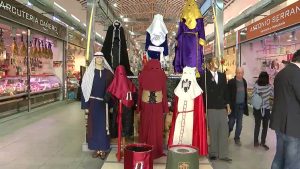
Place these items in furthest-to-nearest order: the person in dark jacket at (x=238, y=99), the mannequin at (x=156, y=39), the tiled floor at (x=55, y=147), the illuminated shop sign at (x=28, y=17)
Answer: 1. the illuminated shop sign at (x=28, y=17)
2. the person in dark jacket at (x=238, y=99)
3. the mannequin at (x=156, y=39)
4. the tiled floor at (x=55, y=147)

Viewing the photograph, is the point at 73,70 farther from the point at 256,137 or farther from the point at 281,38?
the point at 256,137

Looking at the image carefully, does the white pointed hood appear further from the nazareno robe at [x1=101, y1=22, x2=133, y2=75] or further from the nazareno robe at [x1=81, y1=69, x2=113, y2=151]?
the nazareno robe at [x1=101, y1=22, x2=133, y2=75]

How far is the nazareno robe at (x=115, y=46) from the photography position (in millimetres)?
4930

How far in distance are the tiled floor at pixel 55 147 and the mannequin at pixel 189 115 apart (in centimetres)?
51

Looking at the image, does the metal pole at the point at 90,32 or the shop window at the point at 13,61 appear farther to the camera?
the shop window at the point at 13,61

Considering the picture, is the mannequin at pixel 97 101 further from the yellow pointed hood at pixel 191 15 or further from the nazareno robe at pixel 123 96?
the yellow pointed hood at pixel 191 15

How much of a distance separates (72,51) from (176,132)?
10381 mm

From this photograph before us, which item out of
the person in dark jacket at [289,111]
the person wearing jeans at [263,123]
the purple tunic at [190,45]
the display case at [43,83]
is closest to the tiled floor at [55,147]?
the person wearing jeans at [263,123]

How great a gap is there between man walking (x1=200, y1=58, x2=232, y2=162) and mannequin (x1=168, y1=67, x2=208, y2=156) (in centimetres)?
30

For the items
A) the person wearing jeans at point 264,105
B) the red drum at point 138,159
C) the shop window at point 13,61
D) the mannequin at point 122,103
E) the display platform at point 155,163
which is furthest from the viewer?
the shop window at point 13,61

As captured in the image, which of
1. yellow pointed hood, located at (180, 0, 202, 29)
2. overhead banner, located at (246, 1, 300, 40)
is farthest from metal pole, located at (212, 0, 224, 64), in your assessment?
overhead banner, located at (246, 1, 300, 40)

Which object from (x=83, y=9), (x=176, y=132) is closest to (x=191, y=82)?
(x=176, y=132)

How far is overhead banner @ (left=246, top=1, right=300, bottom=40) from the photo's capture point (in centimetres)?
671

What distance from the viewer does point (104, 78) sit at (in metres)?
4.51
